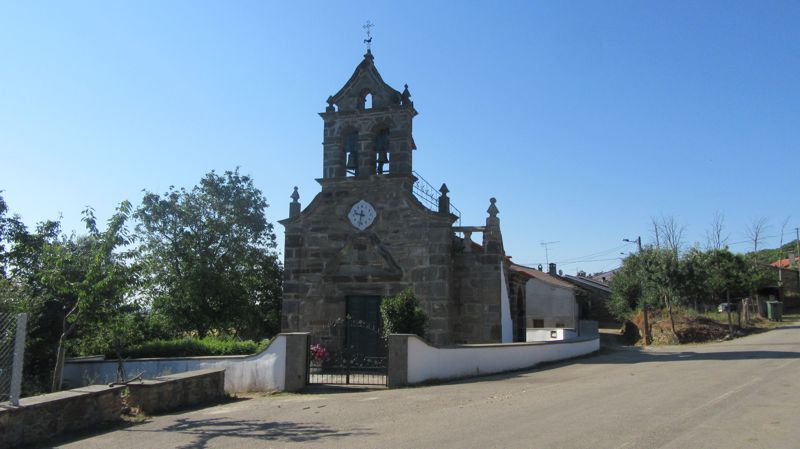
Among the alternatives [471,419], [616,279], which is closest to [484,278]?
[471,419]

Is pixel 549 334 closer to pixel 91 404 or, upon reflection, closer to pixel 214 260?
pixel 214 260

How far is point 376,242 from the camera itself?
62.5 feet

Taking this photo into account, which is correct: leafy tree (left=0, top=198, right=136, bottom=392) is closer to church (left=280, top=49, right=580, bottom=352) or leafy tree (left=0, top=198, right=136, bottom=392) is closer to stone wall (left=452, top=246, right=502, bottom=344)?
church (left=280, top=49, right=580, bottom=352)

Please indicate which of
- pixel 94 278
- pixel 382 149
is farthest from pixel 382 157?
pixel 94 278

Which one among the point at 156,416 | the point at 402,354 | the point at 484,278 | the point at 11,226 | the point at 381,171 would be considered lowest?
the point at 156,416

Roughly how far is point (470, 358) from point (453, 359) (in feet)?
2.31

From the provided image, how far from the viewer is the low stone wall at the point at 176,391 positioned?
10.5 meters

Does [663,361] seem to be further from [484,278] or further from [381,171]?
[381,171]

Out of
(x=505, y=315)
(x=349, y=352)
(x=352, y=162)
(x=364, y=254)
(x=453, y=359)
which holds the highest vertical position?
(x=352, y=162)

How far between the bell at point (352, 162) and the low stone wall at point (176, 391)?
898 cm

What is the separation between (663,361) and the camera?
1811 centimetres

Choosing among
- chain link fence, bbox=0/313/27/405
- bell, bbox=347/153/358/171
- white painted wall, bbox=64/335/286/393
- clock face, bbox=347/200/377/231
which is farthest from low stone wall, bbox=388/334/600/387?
bell, bbox=347/153/358/171

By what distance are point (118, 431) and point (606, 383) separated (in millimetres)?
9855

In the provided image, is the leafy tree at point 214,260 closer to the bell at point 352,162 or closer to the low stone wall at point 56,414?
the bell at point 352,162
